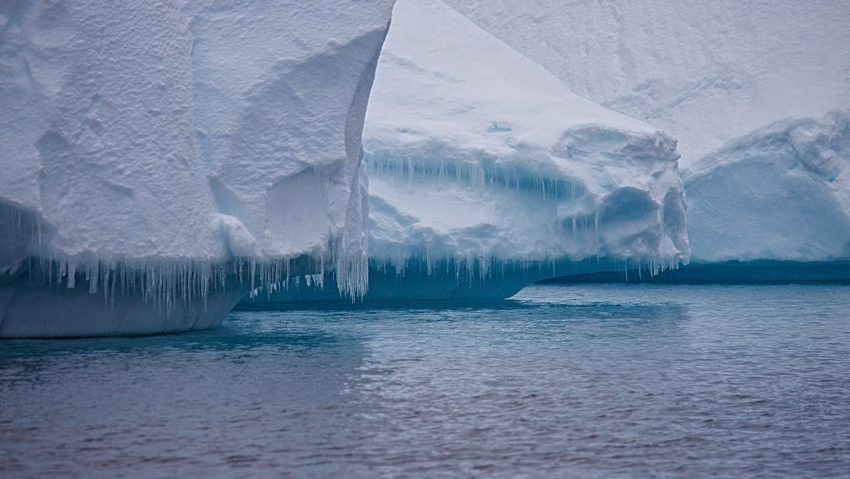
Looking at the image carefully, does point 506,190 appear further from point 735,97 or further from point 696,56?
point 696,56

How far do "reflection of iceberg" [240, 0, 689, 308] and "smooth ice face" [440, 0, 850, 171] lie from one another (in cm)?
650

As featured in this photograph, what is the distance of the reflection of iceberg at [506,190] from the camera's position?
59.3ft

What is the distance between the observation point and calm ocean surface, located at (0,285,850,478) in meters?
5.26

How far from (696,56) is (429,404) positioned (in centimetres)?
2306

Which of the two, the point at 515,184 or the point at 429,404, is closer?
the point at 429,404

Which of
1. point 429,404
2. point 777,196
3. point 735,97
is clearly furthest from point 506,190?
point 429,404

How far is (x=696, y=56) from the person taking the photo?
28.4m

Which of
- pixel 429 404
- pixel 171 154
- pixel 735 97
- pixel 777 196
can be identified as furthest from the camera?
pixel 735 97

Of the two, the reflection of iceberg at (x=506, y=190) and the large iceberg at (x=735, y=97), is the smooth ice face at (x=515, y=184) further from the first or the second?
the large iceberg at (x=735, y=97)

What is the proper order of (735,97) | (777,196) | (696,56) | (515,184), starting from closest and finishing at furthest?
(515,184) → (777,196) → (735,97) → (696,56)

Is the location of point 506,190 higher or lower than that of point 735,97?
lower

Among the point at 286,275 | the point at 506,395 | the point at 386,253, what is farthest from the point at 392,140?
the point at 506,395

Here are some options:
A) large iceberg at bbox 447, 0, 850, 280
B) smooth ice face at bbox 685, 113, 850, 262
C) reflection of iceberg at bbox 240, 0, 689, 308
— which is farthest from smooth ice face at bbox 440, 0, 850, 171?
reflection of iceberg at bbox 240, 0, 689, 308

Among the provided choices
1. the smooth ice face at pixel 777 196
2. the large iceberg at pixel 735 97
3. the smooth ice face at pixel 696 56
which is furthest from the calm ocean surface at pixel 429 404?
the smooth ice face at pixel 696 56
